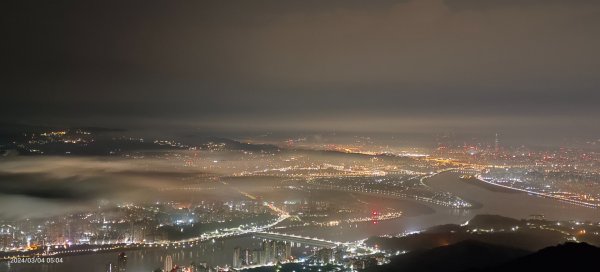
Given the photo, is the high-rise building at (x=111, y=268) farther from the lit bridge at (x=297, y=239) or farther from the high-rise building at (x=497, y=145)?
the high-rise building at (x=497, y=145)

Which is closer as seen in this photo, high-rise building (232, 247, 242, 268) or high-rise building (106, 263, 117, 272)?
high-rise building (106, 263, 117, 272)

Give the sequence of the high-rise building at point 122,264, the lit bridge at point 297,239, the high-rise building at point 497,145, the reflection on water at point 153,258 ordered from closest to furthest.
Result: the high-rise building at point 122,264
the reflection on water at point 153,258
the lit bridge at point 297,239
the high-rise building at point 497,145

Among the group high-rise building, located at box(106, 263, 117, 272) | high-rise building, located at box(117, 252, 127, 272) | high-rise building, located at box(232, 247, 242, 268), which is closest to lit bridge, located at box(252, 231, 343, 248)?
high-rise building, located at box(232, 247, 242, 268)

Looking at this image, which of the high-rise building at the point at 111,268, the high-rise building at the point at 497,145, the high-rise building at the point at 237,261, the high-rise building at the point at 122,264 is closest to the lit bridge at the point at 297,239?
the high-rise building at the point at 237,261

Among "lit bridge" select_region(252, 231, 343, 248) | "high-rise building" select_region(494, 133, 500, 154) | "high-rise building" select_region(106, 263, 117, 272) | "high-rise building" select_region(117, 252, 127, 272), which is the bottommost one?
"lit bridge" select_region(252, 231, 343, 248)

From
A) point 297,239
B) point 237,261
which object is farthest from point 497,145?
point 237,261

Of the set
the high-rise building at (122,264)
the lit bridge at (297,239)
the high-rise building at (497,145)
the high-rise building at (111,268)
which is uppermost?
the high-rise building at (497,145)

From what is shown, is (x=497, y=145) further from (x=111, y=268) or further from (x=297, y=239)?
(x=111, y=268)

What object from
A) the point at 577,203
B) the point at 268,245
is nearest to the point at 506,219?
the point at 577,203

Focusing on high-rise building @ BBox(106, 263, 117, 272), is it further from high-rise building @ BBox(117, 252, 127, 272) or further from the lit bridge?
the lit bridge
